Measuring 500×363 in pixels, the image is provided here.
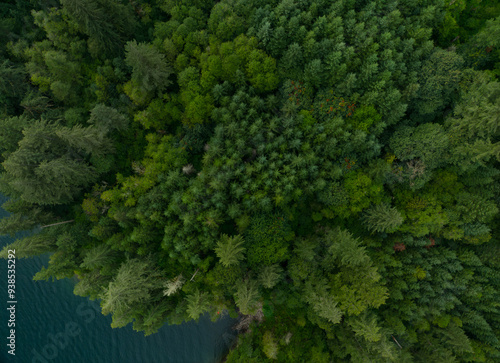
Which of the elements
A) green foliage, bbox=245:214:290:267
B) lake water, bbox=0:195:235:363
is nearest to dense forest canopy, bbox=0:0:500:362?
green foliage, bbox=245:214:290:267

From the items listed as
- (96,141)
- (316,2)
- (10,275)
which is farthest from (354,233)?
(10,275)

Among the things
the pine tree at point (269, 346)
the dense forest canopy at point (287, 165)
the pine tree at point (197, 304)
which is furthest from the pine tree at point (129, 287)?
the pine tree at point (269, 346)

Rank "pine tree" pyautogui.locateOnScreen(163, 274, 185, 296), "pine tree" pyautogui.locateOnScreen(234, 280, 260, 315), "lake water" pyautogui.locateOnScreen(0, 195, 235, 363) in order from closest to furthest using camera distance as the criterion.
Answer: "pine tree" pyautogui.locateOnScreen(234, 280, 260, 315) → "pine tree" pyautogui.locateOnScreen(163, 274, 185, 296) → "lake water" pyautogui.locateOnScreen(0, 195, 235, 363)

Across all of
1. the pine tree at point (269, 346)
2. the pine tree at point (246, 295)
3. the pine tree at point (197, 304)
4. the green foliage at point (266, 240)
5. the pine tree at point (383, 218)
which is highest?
the pine tree at point (383, 218)

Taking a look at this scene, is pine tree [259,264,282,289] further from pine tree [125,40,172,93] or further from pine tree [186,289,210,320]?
pine tree [125,40,172,93]

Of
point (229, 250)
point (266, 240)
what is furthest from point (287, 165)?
point (229, 250)

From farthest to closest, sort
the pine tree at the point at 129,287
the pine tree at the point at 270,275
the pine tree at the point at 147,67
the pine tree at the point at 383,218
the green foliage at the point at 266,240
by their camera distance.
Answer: the green foliage at the point at 266,240
the pine tree at the point at 383,218
the pine tree at the point at 270,275
the pine tree at the point at 147,67
the pine tree at the point at 129,287

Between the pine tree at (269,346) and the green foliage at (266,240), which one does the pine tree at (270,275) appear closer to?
the green foliage at (266,240)
